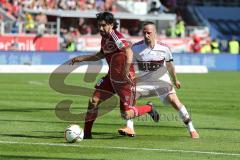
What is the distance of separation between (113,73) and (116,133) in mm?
1297

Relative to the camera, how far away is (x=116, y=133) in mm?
13898

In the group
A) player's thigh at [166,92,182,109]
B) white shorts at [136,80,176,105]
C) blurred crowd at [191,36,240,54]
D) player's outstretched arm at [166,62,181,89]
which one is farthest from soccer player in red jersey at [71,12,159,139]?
blurred crowd at [191,36,240,54]

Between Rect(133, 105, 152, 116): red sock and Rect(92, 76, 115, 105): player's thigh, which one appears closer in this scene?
Rect(92, 76, 115, 105): player's thigh

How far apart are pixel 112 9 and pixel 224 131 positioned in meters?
37.1

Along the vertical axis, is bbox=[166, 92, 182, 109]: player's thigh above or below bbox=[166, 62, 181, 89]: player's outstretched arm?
below

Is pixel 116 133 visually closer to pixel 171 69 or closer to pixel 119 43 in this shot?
pixel 171 69

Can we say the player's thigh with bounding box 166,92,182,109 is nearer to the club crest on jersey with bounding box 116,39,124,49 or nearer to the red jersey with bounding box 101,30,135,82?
the red jersey with bounding box 101,30,135,82

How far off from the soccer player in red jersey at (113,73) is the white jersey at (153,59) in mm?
258

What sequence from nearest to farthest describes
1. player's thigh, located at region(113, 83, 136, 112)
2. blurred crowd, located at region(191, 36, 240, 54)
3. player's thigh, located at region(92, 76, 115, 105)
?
player's thigh, located at region(92, 76, 115, 105) < player's thigh, located at region(113, 83, 136, 112) < blurred crowd, located at region(191, 36, 240, 54)

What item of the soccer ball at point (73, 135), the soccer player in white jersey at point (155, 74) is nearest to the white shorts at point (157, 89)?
the soccer player in white jersey at point (155, 74)

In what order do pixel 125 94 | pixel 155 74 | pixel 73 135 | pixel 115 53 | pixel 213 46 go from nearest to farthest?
pixel 73 135 < pixel 115 53 < pixel 125 94 < pixel 155 74 < pixel 213 46

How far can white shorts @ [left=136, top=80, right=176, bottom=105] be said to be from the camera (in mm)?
13344

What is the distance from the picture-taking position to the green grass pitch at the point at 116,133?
10984 mm

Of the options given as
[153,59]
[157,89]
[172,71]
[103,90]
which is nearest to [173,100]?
[157,89]
